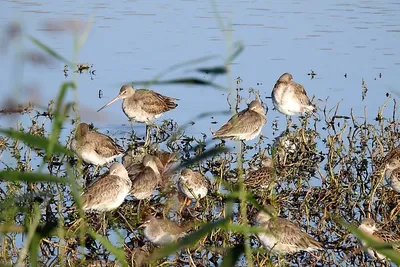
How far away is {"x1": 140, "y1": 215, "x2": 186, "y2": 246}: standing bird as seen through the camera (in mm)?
7727

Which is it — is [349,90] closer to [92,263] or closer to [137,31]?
[137,31]

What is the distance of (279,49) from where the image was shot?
1712cm

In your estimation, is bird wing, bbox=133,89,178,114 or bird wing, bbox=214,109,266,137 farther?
bird wing, bbox=133,89,178,114

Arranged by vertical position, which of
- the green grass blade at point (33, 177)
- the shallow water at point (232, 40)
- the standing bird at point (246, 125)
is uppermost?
the green grass blade at point (33, 177)

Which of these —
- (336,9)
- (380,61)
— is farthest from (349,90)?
(336,9)

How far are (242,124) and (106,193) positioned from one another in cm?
316

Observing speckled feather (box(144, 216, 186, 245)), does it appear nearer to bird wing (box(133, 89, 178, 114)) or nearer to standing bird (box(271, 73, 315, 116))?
bird wing (box(133, 89, 178, 114))

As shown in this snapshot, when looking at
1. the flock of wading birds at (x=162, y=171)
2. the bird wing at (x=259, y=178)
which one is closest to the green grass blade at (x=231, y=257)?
the flock of wading birds at (x=162, y=171)

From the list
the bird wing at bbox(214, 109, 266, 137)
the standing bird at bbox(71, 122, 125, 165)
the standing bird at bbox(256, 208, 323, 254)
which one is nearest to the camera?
the standing bird at bbox(256, 208, 323, 254)

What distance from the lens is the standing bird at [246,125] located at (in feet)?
35.5

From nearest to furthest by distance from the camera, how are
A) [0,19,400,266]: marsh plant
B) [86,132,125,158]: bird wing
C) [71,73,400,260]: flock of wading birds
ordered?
[0,19,400,266]: marsh plant, [71,73,400,260]: flock of wading birds, [86,132,125,158]: bird wing

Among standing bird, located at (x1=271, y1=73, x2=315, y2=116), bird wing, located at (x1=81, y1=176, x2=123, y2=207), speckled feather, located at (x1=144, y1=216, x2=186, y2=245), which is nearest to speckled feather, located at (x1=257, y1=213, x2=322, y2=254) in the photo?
speckled feather, located at (x1=144, y1=216, x2=186, y2=245)

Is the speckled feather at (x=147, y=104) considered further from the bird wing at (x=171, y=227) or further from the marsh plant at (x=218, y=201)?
the bird wing at (x=171, y=227)

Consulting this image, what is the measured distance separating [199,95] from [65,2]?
7.24 meters
